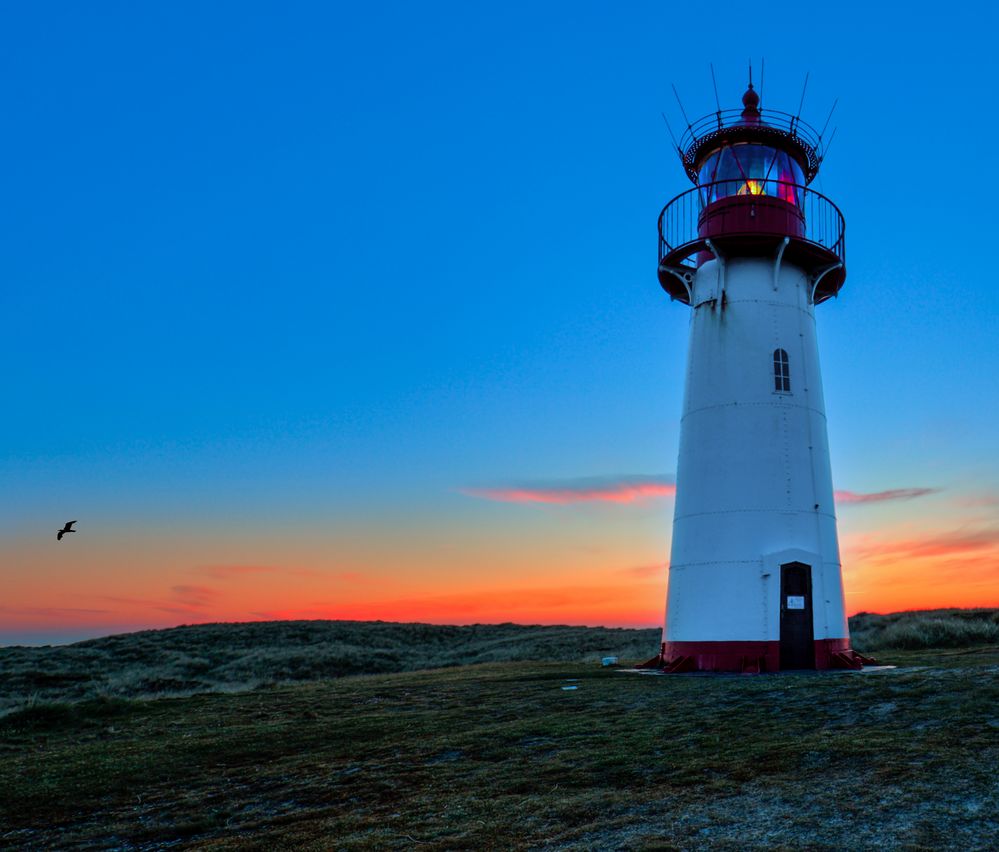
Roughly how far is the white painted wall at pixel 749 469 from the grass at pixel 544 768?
251cm

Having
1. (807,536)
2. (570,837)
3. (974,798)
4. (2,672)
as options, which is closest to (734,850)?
(570,837)

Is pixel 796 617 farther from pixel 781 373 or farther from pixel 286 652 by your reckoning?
pixel 286 652

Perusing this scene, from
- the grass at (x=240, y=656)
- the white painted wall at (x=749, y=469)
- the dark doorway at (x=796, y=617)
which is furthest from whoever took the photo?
the grass at (x=240, y=656)

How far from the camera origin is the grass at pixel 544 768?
6.67 metres

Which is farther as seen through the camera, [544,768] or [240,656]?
[240,656]

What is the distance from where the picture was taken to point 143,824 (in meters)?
8.55

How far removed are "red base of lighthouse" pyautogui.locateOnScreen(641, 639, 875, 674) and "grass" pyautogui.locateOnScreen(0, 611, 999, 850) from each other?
1615mm

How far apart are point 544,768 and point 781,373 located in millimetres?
12895

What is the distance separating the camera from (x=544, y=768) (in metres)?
9.17

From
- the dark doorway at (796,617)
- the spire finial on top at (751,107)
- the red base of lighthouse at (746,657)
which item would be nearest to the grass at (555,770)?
the red base of lighthouse at (746,657)

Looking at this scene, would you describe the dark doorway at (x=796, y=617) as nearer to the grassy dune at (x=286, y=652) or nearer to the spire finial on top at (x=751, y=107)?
the grassy dune at (x=286, y=652)

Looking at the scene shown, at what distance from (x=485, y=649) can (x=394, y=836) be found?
31827 mm

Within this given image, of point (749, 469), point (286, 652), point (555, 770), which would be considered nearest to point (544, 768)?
point (555, 770)

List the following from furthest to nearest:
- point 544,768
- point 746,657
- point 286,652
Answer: point 286,652 → point 746,657 → point 544,768
